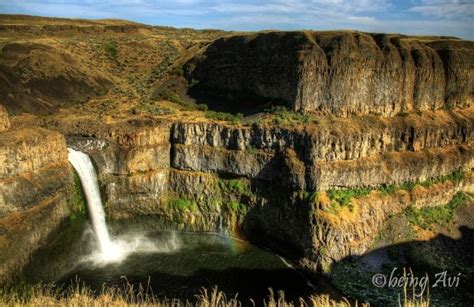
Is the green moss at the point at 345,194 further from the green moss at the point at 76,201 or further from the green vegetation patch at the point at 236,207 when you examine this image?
the green moss at the point at 76,201

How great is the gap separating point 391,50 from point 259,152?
1766 cm

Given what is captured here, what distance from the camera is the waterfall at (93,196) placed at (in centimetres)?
3750

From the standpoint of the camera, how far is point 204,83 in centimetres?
5766

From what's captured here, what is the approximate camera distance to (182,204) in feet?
139

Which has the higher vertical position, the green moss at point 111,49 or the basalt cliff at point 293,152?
the green moss at point 111,49

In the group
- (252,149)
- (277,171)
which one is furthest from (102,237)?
(277,171)

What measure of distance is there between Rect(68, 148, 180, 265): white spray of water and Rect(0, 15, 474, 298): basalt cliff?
102 cm

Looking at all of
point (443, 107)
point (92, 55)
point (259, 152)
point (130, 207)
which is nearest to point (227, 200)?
point (259, 152)

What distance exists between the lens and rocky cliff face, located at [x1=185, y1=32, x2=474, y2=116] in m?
43.2

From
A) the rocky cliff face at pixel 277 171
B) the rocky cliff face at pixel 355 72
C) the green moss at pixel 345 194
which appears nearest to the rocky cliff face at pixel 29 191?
the rocky cliff face at pixel 277 171

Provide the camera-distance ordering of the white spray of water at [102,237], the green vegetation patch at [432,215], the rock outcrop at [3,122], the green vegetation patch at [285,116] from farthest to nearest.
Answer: the green vegetation patch at [285,116] → the green vegetation patch at [432,215] → the rock outcrop at [3,122] → the white spray of water at [102,237]

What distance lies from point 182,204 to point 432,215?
23.5 meters

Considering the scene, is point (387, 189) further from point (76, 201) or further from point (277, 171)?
point (76, 201)

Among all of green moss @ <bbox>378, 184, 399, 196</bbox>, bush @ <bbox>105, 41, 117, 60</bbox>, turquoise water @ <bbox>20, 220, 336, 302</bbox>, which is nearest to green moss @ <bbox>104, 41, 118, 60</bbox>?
bush @ <bbox>105, 41, 117, 60</bbox>
